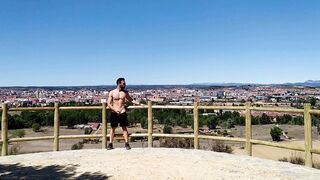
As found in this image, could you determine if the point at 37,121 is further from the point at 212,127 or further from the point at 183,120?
the point at 212,127

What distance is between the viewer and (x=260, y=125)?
1909 cm

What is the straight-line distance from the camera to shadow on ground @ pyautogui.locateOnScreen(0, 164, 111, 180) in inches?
283

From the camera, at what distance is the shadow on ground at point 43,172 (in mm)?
7191

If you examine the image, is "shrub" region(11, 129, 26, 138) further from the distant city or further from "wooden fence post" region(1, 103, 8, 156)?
"wooden fence post" region(1, 103, 8, 156)

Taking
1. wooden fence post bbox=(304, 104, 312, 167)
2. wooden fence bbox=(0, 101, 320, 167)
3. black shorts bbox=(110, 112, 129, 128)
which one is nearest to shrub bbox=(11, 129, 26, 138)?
wooden fence bbox=(0, 101, 320, 167)

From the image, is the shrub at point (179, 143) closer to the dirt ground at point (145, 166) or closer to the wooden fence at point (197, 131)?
the wooden fence at point (197, 131)

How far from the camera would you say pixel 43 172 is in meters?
7.65

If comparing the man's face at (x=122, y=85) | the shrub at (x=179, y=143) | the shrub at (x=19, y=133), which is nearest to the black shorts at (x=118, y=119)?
the man's face at (x=122, y=85)

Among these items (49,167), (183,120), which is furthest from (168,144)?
(49,167)

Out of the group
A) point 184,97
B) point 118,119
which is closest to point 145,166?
point 118,119

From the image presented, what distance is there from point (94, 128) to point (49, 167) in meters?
4.46

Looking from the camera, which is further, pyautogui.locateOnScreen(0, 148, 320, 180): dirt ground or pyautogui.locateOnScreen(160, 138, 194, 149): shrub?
pyautogui.locateOnScreen(160, 138, 194, 149): shrub

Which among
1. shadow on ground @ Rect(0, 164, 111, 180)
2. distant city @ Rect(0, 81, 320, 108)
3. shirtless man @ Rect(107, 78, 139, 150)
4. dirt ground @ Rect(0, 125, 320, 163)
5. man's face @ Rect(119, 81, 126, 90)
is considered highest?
man's face @ Rect(119, 81, 126, 90)

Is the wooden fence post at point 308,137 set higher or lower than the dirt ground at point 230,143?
higher
